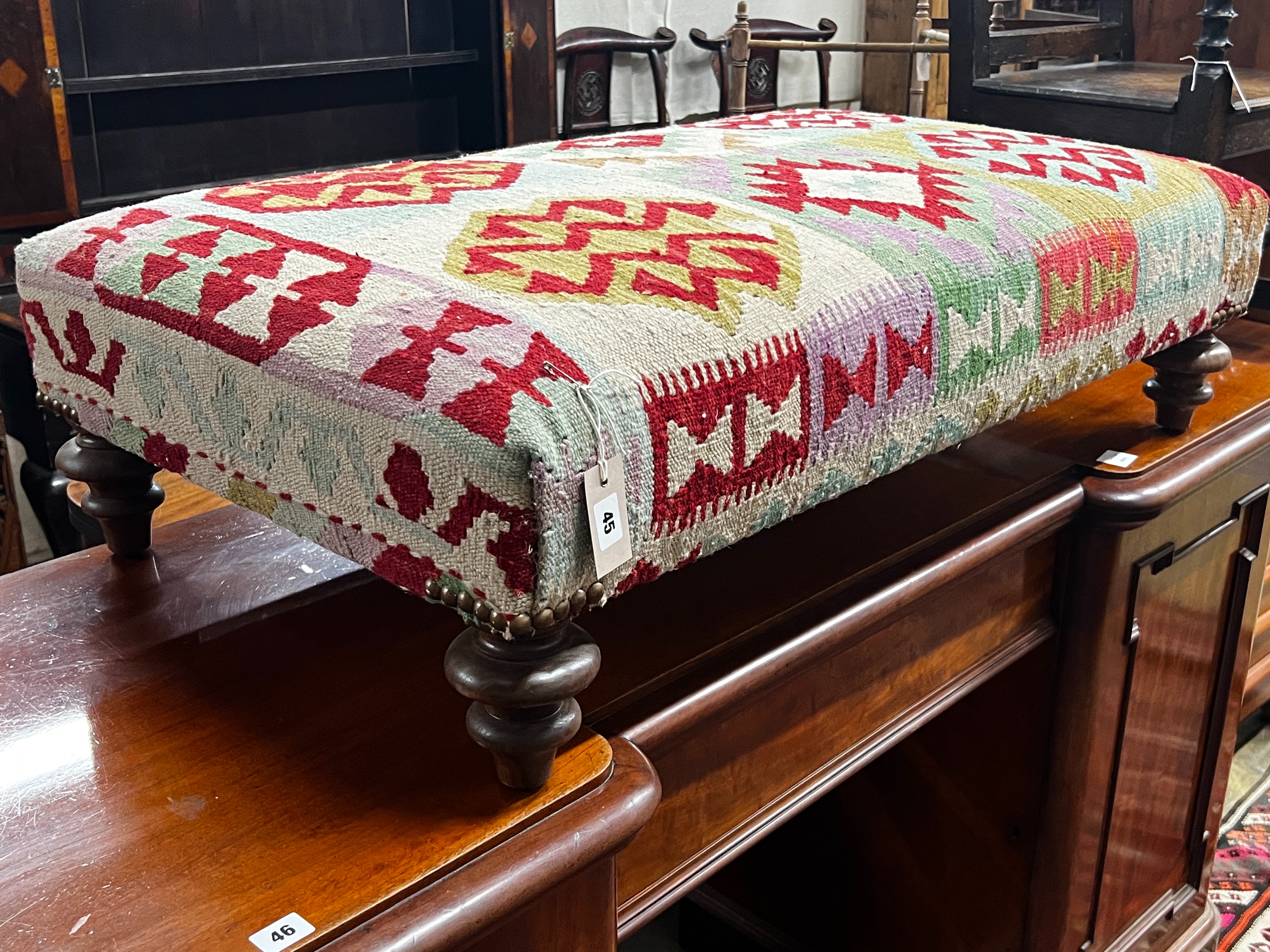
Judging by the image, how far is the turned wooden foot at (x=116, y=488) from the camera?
758 millimetres

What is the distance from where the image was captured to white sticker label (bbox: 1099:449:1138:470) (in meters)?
0.95

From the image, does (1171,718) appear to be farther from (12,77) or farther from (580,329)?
(12,77)

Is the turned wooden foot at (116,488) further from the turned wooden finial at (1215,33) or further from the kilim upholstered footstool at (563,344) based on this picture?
the turned wooden finial at (1215,33)

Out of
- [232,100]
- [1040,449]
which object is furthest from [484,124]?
[1040,449]

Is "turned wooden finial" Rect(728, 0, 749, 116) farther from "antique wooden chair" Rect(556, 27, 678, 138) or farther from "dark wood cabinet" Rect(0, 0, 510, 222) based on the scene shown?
"dark wood cabinet" Rect(0, 0, 510, 222)

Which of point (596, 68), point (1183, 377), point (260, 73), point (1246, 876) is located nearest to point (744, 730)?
point (1183, 377)

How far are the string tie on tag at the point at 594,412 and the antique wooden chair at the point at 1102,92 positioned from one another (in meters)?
1.32

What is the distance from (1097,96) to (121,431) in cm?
144

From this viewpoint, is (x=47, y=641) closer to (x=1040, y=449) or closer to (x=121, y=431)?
(x=121, y=431)

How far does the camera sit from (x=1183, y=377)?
974 mm

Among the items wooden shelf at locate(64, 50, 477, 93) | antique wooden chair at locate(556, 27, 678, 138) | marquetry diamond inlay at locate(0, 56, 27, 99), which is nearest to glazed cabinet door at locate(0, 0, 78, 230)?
marquetry diamond inlay at locate(0, 56, 27, 99)

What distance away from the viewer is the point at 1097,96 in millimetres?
1671

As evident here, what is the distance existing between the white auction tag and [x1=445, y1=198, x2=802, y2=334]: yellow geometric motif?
93mm

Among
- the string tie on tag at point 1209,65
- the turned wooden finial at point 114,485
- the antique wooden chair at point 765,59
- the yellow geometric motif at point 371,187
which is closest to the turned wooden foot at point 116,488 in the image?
the turned wooden finial at point 114,485
